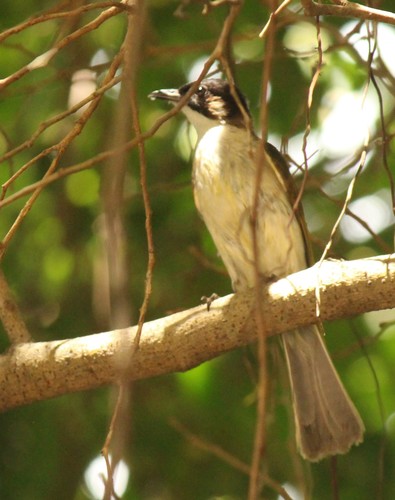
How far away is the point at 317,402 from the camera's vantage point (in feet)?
11.7

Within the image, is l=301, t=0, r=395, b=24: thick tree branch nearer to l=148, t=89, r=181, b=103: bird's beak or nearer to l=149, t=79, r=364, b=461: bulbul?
l=149, t=79, r=364, b=461: bulbul

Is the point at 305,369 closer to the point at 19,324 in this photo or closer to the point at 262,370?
the point at 19,324

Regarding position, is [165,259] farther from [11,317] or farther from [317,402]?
[11,317]

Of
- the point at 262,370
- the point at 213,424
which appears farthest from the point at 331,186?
the point at 262,370

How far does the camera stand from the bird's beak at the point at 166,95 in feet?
12.8

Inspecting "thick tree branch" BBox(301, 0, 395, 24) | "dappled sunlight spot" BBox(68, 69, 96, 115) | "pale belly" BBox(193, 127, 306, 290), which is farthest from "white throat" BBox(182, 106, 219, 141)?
"thick tree branch" BBox(301, 0, 395, 24)

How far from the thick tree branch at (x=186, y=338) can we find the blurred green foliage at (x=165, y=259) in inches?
20.5

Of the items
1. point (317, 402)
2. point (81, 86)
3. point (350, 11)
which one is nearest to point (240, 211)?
point (317, 402)

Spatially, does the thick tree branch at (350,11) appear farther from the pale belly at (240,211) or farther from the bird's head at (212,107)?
the bird's head at (212,107)

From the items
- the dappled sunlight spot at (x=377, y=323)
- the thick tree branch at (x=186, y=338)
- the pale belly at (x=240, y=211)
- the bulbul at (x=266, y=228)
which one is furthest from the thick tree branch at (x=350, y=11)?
the dappled sunlight spot at (x=377, y=323)

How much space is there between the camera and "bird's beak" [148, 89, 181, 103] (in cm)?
390

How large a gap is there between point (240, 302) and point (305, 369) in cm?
98

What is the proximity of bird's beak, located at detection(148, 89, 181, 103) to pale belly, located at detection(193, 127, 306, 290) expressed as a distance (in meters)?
0.27

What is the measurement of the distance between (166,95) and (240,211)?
580mm
